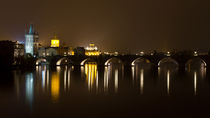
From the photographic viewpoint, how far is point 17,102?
1919 cm

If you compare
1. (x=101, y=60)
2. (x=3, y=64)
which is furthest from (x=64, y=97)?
(x=101, y=60)

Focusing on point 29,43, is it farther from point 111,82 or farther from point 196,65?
point 111,82

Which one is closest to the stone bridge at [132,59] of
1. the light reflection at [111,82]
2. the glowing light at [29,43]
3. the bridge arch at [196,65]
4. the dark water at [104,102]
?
the bridge arch at [196,65]

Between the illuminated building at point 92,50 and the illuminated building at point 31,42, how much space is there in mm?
24457

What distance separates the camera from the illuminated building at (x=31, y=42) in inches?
3430

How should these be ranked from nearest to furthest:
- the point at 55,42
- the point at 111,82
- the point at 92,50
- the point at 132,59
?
the point at 111,82, the point at 132,59, the point at 55,42, the point at 92,50

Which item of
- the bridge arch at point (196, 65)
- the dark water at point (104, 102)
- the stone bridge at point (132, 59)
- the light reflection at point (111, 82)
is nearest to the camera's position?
the dark water at point (104, 102)

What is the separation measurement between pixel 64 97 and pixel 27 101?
264 cm

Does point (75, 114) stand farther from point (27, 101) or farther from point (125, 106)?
point (27, 101)

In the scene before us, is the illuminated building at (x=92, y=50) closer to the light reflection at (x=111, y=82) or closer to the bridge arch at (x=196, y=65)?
the bridge arch at (x=196, y=65)

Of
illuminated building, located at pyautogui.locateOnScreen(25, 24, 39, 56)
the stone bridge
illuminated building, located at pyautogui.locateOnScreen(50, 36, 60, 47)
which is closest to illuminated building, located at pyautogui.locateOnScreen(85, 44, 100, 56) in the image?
illuminated building, located at pyautogui.locateOnScreen(50, 36, 60, 47)

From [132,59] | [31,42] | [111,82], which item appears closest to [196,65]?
[132,59]

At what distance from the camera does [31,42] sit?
87.9 metres

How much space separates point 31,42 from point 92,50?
32081mm
